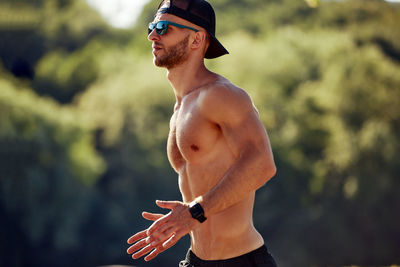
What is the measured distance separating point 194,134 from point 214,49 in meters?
0.57

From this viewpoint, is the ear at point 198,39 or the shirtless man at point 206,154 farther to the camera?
the ear at point 198,39

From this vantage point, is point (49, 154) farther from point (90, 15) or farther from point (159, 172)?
point (90, 15)

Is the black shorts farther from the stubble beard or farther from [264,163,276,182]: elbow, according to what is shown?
the stubble beard

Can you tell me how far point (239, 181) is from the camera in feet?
9.93

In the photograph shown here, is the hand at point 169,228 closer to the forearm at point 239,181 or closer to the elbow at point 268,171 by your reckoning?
the forearm at point 239,181

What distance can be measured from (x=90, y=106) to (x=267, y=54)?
37.3ft

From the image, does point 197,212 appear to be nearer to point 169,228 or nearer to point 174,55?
point 169,228

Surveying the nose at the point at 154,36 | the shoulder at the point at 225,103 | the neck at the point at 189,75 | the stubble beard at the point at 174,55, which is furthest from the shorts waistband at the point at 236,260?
the nose at the point at 154,36

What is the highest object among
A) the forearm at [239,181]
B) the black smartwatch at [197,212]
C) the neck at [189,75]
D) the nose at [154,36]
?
the nose at [154,36]

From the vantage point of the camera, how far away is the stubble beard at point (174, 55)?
3.40m

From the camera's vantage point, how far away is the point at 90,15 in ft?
175

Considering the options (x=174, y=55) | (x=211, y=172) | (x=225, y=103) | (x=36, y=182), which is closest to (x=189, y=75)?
(x=174, y=55)

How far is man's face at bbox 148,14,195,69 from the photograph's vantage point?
339cm

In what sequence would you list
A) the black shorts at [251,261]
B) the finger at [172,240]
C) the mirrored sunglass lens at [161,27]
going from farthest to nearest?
the mirrored sunglass lens at [161,27], the black shorts at [251,261], the finger at [172,240]
